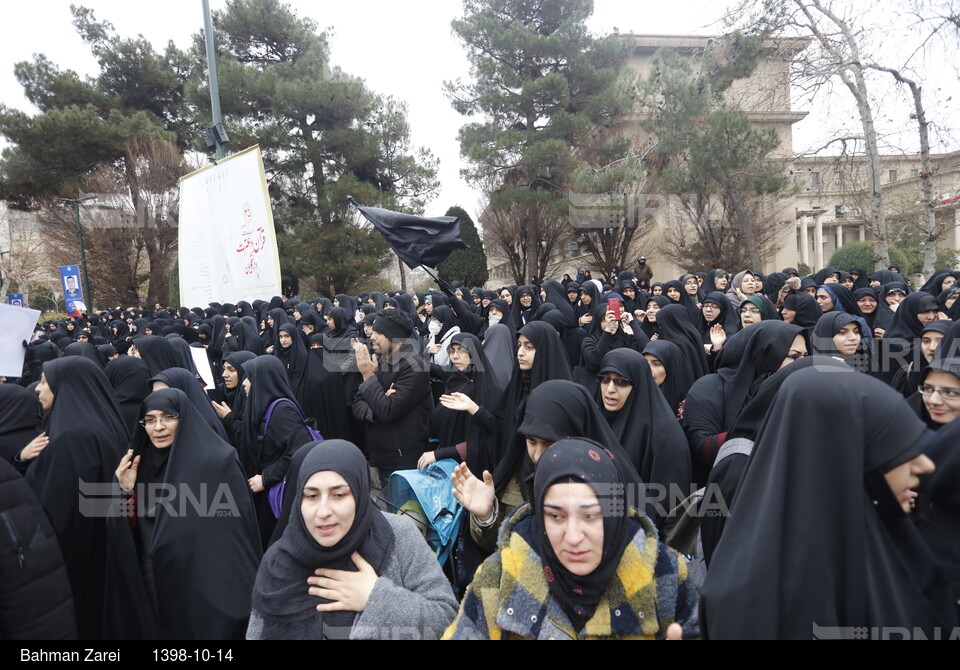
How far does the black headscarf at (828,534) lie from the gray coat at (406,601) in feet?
2.86

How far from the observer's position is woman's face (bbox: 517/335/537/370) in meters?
3.55

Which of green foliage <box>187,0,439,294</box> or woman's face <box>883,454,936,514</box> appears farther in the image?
green foliage <box>187,0,439,294</box>

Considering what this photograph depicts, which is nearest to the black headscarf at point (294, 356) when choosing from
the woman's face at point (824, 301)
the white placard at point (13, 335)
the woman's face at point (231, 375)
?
the woman's face at point (231, 375)

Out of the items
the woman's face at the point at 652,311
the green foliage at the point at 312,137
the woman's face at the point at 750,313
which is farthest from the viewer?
the green foliage at the point at 312,137

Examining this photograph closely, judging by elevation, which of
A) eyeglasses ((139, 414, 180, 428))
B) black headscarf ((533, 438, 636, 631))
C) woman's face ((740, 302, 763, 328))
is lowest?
black headscarf ((533, 438, 636, 631))

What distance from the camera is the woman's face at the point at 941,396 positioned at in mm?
2404

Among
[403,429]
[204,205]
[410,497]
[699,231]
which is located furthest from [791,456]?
[699,231]

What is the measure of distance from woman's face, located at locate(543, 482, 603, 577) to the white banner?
11.2 meters

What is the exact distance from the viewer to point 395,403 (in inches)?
147

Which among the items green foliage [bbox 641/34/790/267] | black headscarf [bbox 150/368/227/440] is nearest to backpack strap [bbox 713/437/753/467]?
black headscarf [bbox 150/368/227/440]

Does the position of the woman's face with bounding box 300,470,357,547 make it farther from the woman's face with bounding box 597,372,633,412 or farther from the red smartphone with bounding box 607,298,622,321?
the red smartphone with bounding box 607,298,622,321

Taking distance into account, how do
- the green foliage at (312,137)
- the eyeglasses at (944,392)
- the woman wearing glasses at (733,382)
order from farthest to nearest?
the green foliage at (312,137), the woman wearing glasses at (733,382), the eyeglasses at (944,392)

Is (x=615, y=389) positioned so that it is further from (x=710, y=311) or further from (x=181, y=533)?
(x=710, y=311)

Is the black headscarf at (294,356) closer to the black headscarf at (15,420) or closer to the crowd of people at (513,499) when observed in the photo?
the crowd of people at (513,499)
